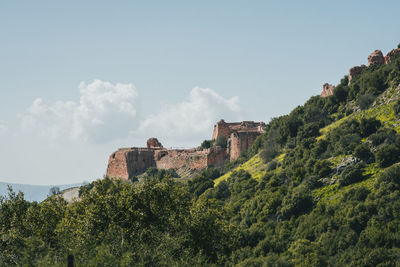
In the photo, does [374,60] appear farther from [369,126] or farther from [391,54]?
[369,126]

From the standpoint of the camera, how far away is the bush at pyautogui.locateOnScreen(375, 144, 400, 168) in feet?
206

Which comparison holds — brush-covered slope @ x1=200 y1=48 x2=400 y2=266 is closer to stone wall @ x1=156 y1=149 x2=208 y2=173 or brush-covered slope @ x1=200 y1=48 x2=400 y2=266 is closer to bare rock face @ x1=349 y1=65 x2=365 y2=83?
bare rock face @ x1=349 y1=65 x2=365 y2=83

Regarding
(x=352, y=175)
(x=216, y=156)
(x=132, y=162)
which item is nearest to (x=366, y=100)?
(x=352, y=175)

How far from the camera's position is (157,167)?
109188 mm

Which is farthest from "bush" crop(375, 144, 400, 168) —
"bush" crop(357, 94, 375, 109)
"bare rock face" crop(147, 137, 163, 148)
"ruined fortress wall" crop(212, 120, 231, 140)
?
"bare rock face" crop(147, 137, 163, 148)

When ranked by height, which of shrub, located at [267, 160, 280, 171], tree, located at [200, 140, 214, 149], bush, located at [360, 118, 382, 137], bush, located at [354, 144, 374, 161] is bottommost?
bush, located at [354, 144, 374, 161]

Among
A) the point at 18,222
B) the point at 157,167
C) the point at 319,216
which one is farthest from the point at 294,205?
the point at 157,167

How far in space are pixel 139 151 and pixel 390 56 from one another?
51421 millimetres

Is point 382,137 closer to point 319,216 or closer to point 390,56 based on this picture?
point 319,216

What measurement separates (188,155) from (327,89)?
28376mm

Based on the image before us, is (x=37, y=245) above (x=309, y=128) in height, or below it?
below

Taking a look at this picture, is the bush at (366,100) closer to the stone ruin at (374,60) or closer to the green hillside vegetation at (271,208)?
the green hillside vegetation at (271,208)

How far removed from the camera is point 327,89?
317 ft

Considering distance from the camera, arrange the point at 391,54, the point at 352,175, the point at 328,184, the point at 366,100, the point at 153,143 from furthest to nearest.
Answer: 1. the point at 153,143
2. the point at 391,54
3. the point at 366,100
4. the point at 328,184
5. the point at 352,175
